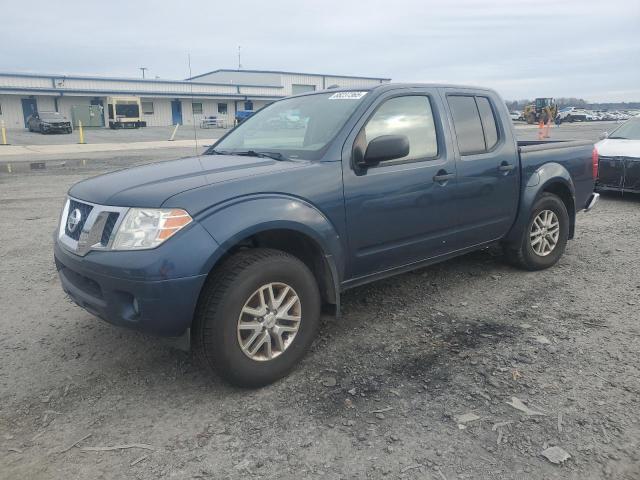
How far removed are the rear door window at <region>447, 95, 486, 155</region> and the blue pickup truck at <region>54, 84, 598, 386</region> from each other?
17 millimetres

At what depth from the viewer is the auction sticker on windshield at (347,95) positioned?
155 inches

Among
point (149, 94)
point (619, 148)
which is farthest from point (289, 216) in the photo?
point (149, 94)

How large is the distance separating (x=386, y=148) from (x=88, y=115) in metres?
46.7

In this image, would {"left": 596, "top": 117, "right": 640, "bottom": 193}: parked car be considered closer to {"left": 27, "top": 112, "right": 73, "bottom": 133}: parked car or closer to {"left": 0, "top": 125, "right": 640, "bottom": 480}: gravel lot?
{"left": 0, "top": 125, "right": 640, "bottom": 480}: gravel lot

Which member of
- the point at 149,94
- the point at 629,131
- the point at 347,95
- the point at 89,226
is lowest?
the point at 89,226

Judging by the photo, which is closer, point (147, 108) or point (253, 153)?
point (253, 153)

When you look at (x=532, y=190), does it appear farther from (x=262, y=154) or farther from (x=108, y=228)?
(x=108, y=228)

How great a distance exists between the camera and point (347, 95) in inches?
159

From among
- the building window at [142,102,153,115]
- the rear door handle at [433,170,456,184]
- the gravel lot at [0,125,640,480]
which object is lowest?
the gravel lot at [0,125,640,480]

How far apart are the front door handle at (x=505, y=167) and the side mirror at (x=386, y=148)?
149 cm

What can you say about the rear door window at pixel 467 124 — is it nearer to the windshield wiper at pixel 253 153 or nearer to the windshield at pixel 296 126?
the windshield at pixel 296 126

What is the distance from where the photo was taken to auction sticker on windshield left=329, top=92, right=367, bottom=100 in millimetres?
3938

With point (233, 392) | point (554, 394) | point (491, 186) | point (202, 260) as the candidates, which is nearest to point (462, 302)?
point (491, 186)

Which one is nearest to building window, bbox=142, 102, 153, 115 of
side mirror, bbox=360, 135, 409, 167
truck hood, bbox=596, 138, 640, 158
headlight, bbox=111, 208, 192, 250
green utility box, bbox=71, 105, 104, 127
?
green utility box, bbox=71, 105, 104, 127
